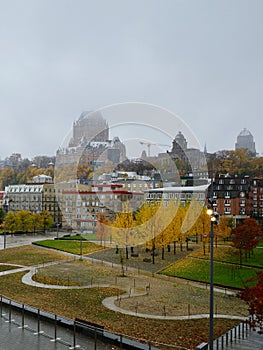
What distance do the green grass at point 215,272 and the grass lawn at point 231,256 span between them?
75.1 inches

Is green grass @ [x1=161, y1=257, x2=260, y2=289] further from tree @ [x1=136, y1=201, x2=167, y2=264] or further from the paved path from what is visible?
the paved path

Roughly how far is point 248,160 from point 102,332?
212 feet

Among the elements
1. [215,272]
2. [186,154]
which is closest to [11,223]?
[186,154]

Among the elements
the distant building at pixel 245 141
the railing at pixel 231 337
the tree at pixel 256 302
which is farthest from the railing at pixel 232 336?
the distant building at pixel 245 141

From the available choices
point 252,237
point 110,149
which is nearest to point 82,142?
point 110,149

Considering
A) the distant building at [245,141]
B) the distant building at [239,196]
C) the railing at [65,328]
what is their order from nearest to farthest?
1. the railing at [65,328]
2. the distant building at [239,196]
3. the distant building at [245,141]

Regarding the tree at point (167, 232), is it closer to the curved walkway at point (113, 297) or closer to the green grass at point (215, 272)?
the green grass at point (215, 272)

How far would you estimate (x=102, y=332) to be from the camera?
14.2 metres

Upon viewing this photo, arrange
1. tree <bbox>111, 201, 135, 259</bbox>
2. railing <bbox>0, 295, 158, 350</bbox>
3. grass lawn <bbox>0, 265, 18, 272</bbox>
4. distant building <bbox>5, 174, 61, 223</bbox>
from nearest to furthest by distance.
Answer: railing <bbox>0, 295, 158, 350</bbox> → grass lawn <bbox>0, 265, 18, 272</bbox> → tree <bbox>111, 201, 135, 259</bbox> → distant building <bbox>5, 174, 61, 223</bbox>

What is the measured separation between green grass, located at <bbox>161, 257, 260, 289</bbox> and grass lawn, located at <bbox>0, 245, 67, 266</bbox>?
12272 mm

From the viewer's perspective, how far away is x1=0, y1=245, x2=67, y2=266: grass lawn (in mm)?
35000

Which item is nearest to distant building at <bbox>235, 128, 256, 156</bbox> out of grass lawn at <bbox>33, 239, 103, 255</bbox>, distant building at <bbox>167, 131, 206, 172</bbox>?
distant building at <bbox>167, 131, 206, 172</bbox>

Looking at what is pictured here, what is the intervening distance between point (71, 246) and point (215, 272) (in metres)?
20.7

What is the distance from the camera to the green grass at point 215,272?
27.9 meters
